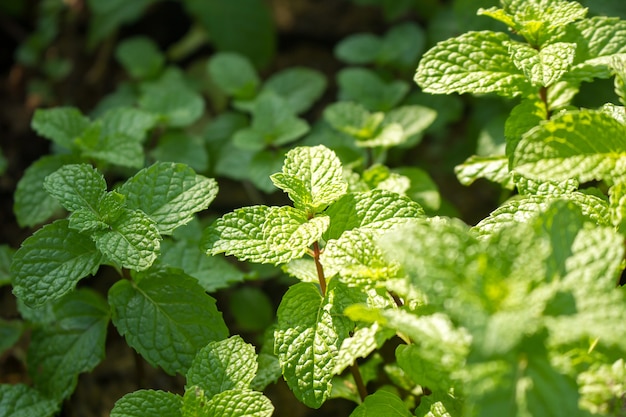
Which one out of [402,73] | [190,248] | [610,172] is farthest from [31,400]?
[402,73]

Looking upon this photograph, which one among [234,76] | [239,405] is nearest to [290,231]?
[239,405]

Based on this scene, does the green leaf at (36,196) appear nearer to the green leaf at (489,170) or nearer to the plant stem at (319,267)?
the plant stem at (319,267)

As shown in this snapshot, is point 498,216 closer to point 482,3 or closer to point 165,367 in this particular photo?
point 165,367

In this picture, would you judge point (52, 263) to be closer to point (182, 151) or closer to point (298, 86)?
point (182, 151)

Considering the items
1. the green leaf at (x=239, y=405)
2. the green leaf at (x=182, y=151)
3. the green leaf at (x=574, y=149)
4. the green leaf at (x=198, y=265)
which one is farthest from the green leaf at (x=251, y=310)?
the green leaf at (x=574, y=149)

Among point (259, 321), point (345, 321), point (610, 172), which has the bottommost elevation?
point (259, 321)

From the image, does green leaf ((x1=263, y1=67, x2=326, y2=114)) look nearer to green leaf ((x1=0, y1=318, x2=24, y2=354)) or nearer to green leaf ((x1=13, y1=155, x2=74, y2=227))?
green leaf ((x1=13, y1=155, x2=74, y2=227))
